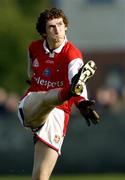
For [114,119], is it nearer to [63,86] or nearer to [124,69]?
[63,86]

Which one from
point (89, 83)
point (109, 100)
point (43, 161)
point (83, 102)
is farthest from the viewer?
point (89, 83)

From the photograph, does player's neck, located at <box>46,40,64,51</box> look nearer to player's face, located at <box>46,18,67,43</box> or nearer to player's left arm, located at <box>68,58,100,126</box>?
player's face, located at <box>46,18,67,43</box>

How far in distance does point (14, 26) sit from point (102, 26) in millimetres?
4997

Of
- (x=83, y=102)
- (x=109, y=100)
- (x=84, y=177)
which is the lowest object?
(x=84, y=177)

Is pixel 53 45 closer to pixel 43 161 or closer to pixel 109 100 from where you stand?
pixel 43 161

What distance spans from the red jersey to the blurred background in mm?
7316

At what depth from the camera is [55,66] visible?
12062 millimetres

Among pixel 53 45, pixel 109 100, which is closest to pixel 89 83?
pixel 109 100

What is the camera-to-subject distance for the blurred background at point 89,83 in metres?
19.7

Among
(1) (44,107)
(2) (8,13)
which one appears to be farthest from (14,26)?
(1) (44,107)

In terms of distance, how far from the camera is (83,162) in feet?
65.4

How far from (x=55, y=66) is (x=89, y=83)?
886 inches

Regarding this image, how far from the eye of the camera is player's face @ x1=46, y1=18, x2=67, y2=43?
39.7ft

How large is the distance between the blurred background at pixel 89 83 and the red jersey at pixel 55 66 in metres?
7.32
